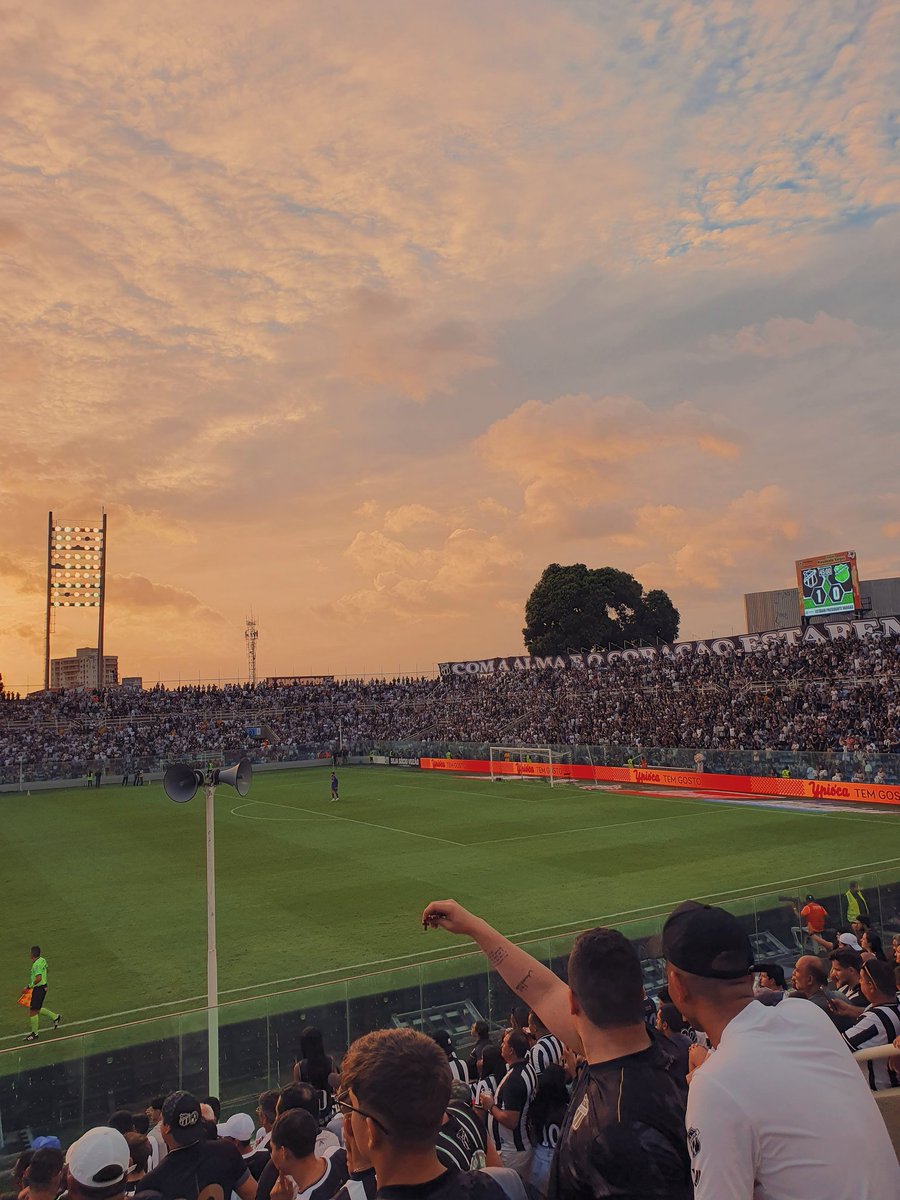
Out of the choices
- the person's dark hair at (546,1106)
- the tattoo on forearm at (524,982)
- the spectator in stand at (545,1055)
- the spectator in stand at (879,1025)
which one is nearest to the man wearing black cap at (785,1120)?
the tattoo on forearm at (524,982)

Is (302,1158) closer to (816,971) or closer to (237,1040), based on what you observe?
(816,971)

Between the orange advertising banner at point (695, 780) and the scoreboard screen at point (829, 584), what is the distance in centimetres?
1848

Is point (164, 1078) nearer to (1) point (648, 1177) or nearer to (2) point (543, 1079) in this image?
(2) point (543, 1079)

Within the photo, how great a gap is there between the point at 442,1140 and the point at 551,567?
333 ft

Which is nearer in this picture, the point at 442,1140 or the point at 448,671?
the point at 442,1140

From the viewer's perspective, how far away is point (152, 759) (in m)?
59.6

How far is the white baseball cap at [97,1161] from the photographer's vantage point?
13.9 ft

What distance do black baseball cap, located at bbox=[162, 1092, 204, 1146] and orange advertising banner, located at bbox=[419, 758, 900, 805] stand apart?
110ft

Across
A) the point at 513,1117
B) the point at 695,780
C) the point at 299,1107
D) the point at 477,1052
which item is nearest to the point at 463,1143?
the point at 513,1117

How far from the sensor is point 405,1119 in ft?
8.70

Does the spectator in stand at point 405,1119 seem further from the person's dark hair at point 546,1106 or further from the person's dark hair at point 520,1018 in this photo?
the person's dark hair at point 520,1018

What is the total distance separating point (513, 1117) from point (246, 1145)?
2.49 m

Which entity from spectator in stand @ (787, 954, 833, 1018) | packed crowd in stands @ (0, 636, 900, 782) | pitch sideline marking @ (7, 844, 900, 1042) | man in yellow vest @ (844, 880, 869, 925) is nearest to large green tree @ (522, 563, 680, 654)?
packed crowd in stands @ (0, 636, 900, 782)

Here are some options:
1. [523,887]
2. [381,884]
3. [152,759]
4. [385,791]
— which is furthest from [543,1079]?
[152,759]
